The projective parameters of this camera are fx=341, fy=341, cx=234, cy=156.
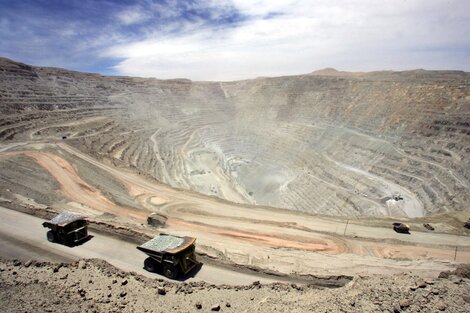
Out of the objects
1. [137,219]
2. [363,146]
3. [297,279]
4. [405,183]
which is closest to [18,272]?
[137,219]

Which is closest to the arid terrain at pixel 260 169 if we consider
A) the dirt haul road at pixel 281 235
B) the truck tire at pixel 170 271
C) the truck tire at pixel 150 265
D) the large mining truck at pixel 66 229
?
the dirt haul road at pixel 281 235

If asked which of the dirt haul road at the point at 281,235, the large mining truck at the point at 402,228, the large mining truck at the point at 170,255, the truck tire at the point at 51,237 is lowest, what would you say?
the dirt haul road at the point at 281,235

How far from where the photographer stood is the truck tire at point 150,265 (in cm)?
1388

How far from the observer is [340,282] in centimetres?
1440

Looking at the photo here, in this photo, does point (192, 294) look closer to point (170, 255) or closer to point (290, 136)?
point (170, 255)

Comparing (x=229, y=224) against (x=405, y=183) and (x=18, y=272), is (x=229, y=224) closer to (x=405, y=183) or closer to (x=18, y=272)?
(x=18, y=272)

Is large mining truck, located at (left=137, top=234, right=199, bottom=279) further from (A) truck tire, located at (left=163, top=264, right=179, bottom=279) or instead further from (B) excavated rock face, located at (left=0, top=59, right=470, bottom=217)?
(B) excavated rock face, located at (left=0, top=59, right=470, bottom=217)

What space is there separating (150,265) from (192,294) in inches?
107

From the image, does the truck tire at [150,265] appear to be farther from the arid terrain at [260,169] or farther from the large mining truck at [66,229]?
the large mining truck at [66,229]

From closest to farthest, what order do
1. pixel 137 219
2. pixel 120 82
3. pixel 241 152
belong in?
pixel 137 219 → pixel 241 152 → pixel 120 82

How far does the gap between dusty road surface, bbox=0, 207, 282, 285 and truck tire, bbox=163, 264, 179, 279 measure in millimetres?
419

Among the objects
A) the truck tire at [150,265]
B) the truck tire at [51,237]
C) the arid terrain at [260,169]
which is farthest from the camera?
the arid terrain at [260,169]

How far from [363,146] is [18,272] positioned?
4895 cm

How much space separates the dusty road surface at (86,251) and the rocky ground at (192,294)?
1043 millimetres
